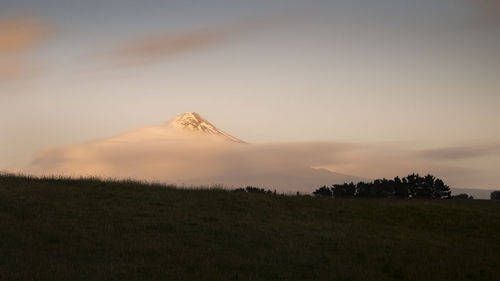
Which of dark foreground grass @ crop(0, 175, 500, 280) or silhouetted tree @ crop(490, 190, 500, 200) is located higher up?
silhouetted tree @ crop(490, 190, 500, 200)

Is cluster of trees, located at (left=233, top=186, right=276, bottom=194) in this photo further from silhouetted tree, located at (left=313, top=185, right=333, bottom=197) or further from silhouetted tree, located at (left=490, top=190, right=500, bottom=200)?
silhouetted tree, located at (left=490, top=190, right=500, bottom=200)

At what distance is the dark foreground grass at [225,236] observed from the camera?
61.7 ft

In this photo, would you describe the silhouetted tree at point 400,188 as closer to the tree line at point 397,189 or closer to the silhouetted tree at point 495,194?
the tree line at point 397,189

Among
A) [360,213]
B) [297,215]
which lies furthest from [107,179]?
[360,213]

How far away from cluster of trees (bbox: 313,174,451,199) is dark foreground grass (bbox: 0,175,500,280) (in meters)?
7.85

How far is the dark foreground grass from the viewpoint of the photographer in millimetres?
18812

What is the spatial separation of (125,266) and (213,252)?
4.07 metres

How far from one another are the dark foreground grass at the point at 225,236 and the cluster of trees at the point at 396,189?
7.85 m

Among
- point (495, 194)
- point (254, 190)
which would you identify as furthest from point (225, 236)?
point (495, 194)

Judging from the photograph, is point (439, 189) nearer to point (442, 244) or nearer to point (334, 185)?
point (334, 185)

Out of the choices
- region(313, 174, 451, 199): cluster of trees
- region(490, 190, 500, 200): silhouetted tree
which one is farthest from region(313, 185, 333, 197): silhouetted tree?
region(490, 190, 500, 200): silhouetted tree

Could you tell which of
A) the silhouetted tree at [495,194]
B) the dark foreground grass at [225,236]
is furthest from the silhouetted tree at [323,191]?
the silhouetted tree at [495,194]

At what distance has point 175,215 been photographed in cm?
2766

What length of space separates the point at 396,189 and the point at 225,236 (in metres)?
25.9
